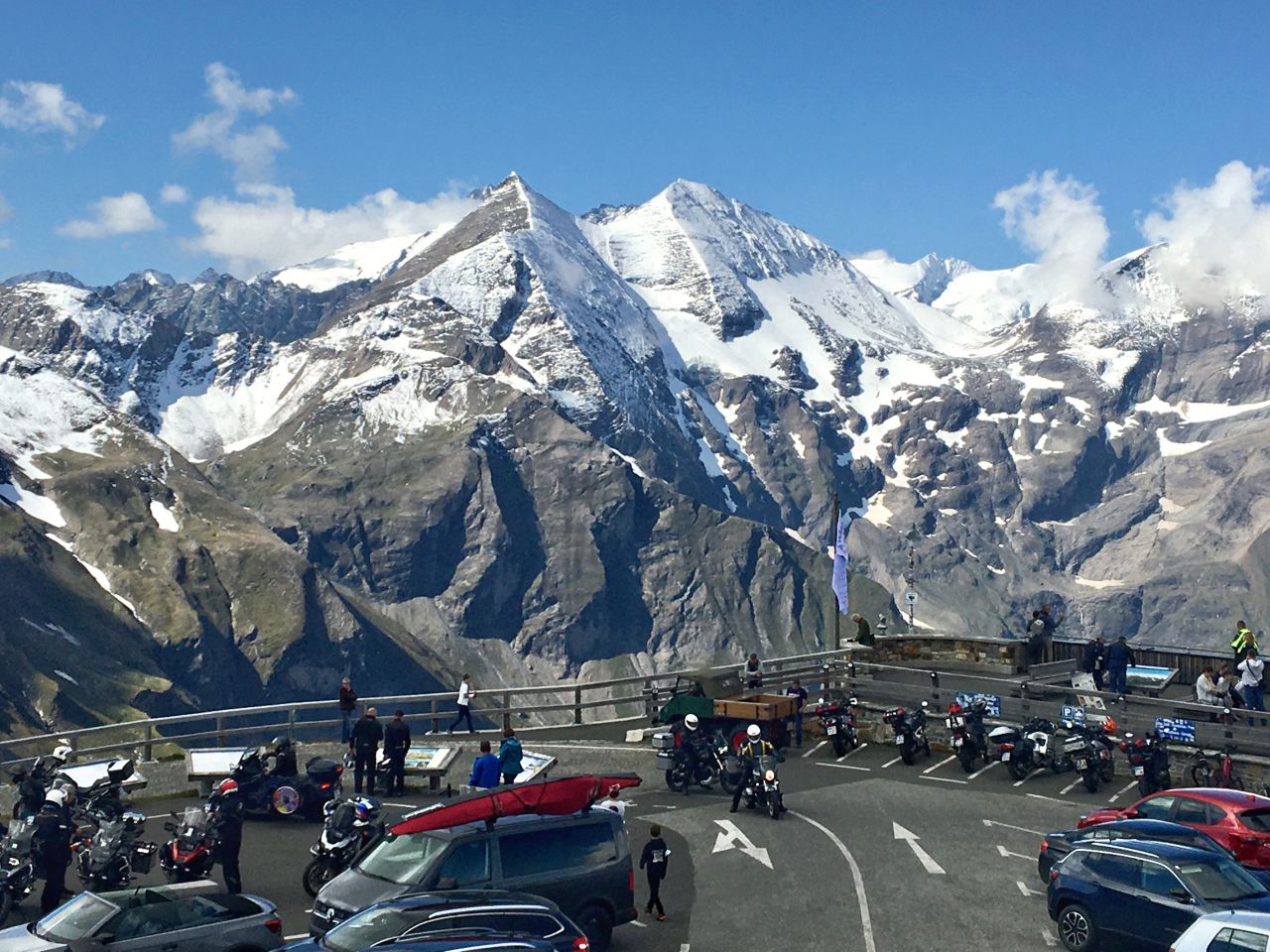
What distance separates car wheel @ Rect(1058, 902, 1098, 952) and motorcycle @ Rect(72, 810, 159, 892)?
15.5 m

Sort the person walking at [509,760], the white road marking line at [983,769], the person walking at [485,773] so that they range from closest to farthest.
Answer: the person walking at [485,773]
the person walking at [509,760]
the white road marking line at [983,769]

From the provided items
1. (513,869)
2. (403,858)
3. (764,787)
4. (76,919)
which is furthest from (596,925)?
(764,787)

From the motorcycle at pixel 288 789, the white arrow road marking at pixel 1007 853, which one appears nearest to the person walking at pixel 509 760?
the motorcycle at pixel 288 789

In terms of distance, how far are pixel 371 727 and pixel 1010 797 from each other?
15.0 m

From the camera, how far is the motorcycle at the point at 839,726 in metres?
37.2

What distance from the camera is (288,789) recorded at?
94.1 feet

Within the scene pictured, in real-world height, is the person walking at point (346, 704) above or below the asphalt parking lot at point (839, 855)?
above

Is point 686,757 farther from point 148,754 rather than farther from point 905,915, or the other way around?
point 148,754

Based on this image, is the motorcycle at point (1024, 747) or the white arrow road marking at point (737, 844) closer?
the white arrow road marking at point (737, 844)

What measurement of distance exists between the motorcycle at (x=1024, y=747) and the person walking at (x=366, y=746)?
15266mm

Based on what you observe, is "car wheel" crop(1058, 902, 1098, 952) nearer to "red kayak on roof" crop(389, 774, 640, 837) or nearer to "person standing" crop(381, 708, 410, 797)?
"red kayak on roof" crop(389, 774, 640, 837)

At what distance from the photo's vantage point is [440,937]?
650 inches

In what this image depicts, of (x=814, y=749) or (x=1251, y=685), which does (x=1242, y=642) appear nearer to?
(x=1251, y=685)

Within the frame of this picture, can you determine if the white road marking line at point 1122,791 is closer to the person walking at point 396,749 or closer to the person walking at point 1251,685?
the person walking at point 1251,685
